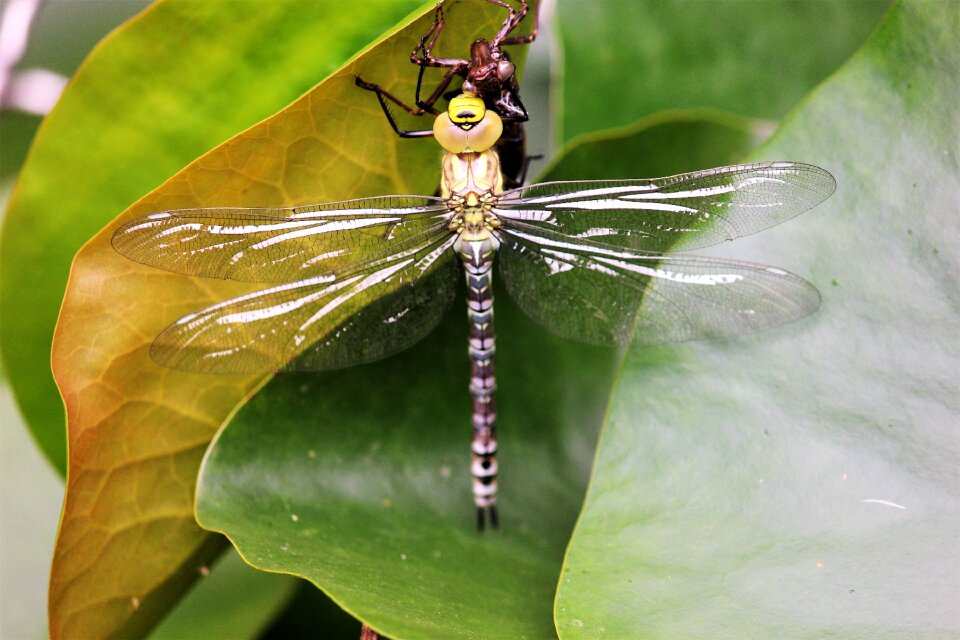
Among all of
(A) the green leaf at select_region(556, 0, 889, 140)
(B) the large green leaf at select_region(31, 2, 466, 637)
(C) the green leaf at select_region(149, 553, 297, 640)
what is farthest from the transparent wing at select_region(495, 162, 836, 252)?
(C) the green leaf at select_region(149, 553, 297, 640)

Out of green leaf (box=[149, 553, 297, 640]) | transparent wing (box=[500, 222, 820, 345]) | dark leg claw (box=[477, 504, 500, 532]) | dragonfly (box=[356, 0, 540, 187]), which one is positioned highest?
dragonfly (box=[356, 0, 540, 187])

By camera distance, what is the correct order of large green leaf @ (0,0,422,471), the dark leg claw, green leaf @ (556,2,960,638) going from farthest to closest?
the dark leg claw → large green leaf @ (0,0,422,471) → green leaf @ (556,2,960,638)

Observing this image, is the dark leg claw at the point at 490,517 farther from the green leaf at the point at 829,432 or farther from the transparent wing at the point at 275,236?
the transparent wing at the point at 275,236

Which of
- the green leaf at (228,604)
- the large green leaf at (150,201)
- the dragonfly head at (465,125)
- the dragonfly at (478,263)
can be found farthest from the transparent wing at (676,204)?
the green leaf at (228,604)

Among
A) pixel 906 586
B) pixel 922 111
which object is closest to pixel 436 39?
pixel 922 111

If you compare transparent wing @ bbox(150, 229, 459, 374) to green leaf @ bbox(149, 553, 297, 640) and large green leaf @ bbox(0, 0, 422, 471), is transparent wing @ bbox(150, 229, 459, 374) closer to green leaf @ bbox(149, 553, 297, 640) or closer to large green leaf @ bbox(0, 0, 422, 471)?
large green leaf @ bbox(0, 0, 422, 471)

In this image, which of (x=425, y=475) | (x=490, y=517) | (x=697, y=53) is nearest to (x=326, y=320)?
(x=425, y=475)

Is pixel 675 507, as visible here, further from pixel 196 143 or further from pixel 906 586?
pixel 196 143
